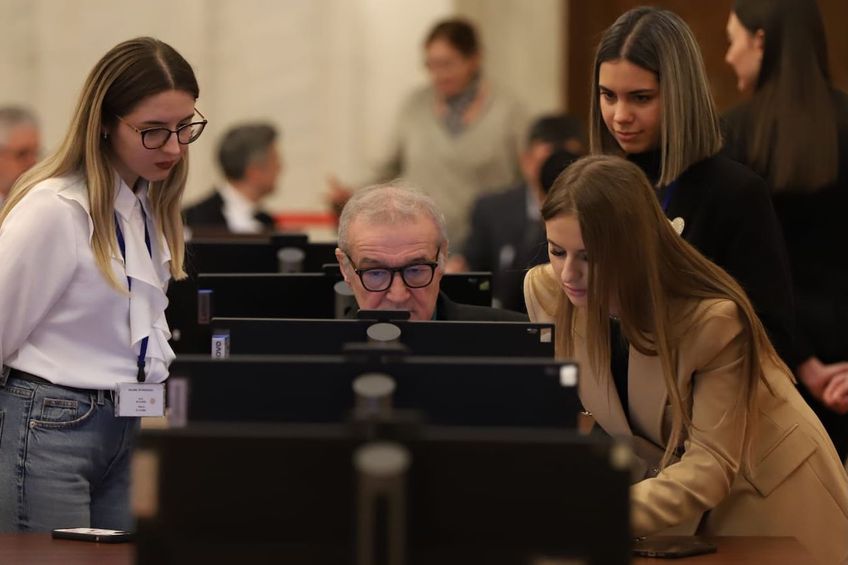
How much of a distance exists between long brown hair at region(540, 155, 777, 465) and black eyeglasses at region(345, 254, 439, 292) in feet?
1.60

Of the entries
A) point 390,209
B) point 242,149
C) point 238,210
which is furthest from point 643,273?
point 242,149

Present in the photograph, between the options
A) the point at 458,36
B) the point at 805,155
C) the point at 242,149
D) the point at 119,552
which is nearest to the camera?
the point at 119,552

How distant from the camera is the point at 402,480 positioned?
1.93m

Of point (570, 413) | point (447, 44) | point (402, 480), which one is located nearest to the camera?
point (402, 480)

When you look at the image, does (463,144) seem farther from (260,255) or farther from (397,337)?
(397,337)

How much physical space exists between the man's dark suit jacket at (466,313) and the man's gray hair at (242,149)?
174 inches

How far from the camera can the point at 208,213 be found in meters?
7.63

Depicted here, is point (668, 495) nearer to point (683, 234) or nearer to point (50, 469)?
point (683, 234)

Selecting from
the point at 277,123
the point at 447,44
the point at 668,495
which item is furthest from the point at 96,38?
the point at 668,495

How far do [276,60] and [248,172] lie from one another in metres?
1.59

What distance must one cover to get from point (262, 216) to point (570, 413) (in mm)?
5724

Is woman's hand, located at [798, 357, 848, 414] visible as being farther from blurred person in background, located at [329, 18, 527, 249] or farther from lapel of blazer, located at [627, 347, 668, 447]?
blurred person in background, located at [329, 18, 527, 249]

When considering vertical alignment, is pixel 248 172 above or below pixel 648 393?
above

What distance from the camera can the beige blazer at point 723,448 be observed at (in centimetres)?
298
